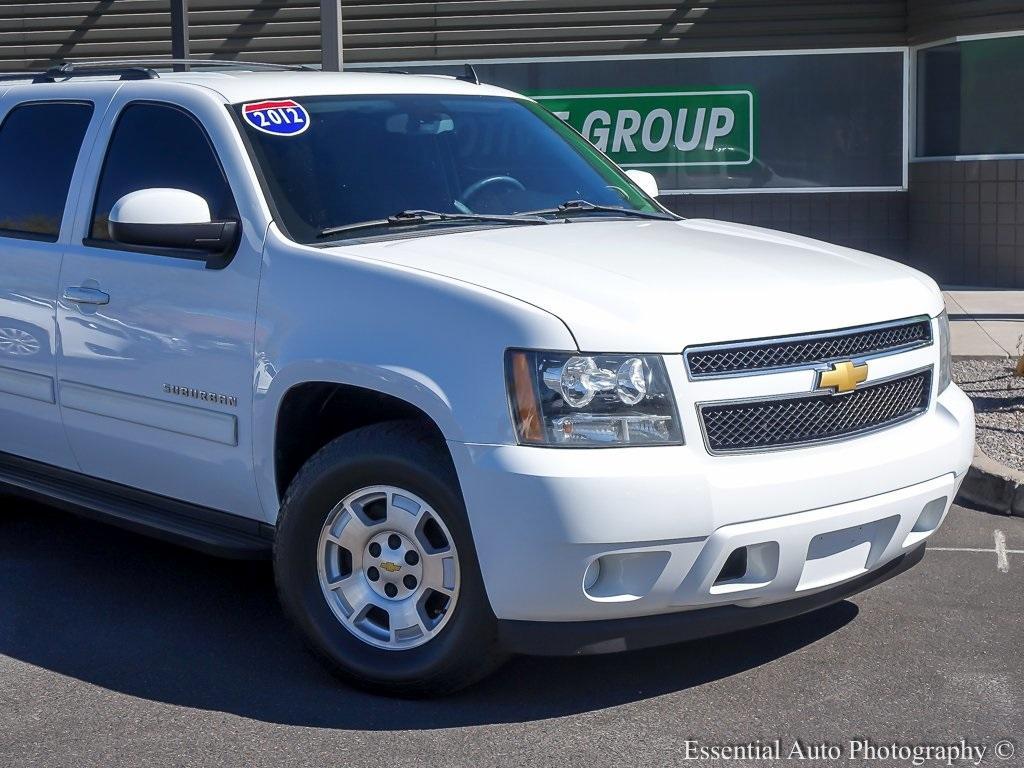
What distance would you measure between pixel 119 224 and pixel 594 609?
1986 millimetres

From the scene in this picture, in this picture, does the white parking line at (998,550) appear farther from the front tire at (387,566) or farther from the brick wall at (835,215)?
the brick wall at (835,215)

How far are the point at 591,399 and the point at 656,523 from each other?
37cm

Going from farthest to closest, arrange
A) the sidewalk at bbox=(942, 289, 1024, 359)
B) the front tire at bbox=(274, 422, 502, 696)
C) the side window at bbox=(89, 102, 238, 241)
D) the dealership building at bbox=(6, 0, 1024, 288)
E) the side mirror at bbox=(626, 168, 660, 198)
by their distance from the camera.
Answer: the dealership building at bbox=(6, 0, 1024, 288), the sidewalk at bbox=(942, 289, 1024, 359), the side mirror at bbox=(626, 168, 660, 198), the side window at bbox=(89, 102, 238, 241), the front tire at bbox=(274, 422, 502, 696)

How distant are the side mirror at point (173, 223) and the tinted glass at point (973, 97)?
1111 cm

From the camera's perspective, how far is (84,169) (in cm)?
511

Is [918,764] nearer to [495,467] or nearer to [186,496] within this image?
[495,467]

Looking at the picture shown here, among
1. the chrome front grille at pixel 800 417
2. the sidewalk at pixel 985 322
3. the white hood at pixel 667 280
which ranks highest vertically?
the white hood at pixel 667 280

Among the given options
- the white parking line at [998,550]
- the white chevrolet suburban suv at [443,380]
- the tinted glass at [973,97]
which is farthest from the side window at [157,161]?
the tinted glass at [973,97]

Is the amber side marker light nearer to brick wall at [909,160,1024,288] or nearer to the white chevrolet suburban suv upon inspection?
the white chevrolet suburban suv

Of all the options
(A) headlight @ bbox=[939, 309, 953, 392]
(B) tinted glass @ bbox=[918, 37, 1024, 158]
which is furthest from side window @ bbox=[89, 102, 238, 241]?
(B) tinted glass @ bbox=[918, 37, 1024, 158]

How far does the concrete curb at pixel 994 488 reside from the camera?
6.35 metres

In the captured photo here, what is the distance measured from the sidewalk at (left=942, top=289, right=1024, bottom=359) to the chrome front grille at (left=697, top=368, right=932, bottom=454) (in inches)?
200

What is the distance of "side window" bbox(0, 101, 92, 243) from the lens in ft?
17.1

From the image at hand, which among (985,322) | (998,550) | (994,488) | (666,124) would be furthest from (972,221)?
(998,550)
